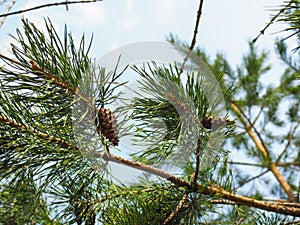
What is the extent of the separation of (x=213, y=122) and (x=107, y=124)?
0.40 ft

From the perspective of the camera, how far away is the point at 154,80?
0.49 meters

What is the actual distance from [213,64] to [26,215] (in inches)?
86.2

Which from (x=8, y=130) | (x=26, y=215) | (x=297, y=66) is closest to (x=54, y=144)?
(x=8, y=130)

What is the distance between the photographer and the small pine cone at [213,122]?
50cm

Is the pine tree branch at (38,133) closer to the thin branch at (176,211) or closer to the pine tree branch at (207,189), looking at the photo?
the pine tree branch at (207,189)

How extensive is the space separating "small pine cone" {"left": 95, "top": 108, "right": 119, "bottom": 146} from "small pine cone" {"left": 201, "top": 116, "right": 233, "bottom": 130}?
105mm

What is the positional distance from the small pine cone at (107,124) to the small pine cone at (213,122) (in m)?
0.10

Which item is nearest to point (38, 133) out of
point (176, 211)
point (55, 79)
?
point (55, 79)

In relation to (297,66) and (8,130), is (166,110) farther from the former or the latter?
(297,66)

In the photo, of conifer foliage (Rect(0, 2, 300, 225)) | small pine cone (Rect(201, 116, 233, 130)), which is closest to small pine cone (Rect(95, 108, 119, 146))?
conifer foliage (Rect(0, 2, 300, 225))

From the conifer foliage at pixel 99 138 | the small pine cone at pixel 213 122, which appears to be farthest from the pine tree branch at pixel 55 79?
the small pine cone at pixel 213 122

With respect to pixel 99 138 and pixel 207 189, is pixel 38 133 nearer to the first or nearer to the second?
pixel 99 138

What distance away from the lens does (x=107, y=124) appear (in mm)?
441

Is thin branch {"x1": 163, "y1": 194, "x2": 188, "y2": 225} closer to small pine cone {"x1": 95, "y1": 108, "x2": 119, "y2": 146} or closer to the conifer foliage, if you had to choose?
the conifer foliage
